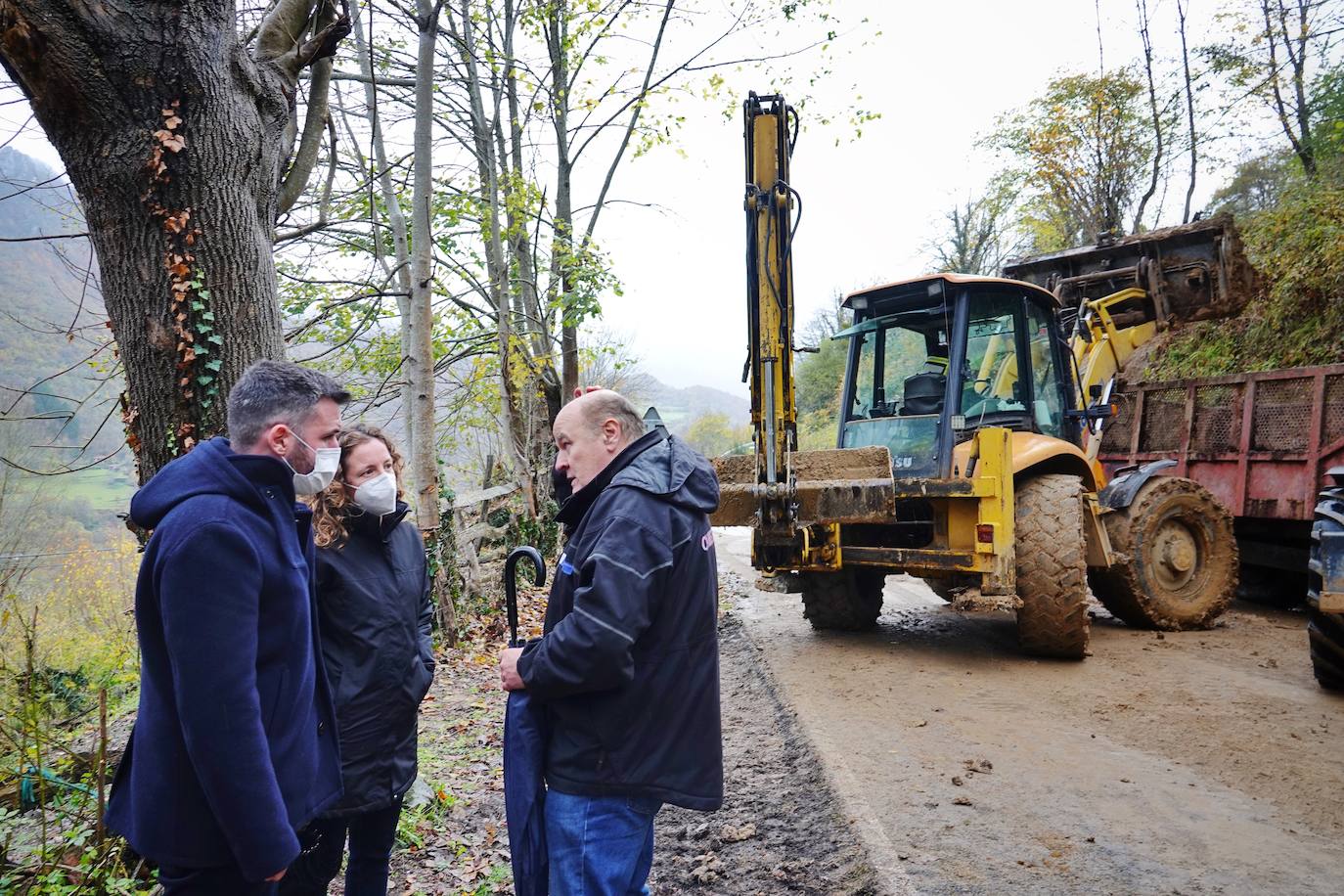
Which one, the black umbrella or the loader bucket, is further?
the loader bucket

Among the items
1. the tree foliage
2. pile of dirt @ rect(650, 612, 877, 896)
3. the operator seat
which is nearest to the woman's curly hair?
pile of dirt @ rect(650, 612, 877, 896)

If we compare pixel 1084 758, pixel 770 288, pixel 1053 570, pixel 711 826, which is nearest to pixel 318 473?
pixel 711 826

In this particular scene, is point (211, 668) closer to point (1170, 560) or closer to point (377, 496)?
point (377, 496)

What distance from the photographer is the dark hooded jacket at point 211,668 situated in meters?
1.72

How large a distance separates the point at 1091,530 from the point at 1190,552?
1.35 meters

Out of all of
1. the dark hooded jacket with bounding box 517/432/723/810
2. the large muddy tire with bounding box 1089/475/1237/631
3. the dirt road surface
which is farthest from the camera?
the large muddy tire with bounding box 1089/475/1237/631

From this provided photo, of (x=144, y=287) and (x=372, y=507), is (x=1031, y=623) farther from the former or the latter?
(x=144, y=287)

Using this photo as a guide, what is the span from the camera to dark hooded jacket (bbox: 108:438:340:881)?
1.72 meters

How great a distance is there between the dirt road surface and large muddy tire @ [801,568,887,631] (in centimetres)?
21

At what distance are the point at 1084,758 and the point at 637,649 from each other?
11.0 ft

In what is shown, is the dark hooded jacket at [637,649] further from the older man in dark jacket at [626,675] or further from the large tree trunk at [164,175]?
the large tree trunk at [164,175]

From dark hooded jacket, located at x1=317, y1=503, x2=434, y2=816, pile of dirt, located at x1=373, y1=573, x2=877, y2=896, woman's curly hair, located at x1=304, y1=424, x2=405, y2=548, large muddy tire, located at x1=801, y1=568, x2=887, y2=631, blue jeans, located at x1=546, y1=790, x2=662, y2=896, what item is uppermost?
woman's curly hair, located at x1=304, y1=424, x2=405, y2=548

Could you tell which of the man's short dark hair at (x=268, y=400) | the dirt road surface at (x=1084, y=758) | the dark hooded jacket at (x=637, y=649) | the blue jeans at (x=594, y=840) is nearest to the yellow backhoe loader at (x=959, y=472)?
the dirt road surface at (x=1084, y=758)

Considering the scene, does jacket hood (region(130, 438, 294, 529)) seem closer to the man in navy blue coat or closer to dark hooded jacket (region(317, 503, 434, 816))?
the man in navy blue coat
